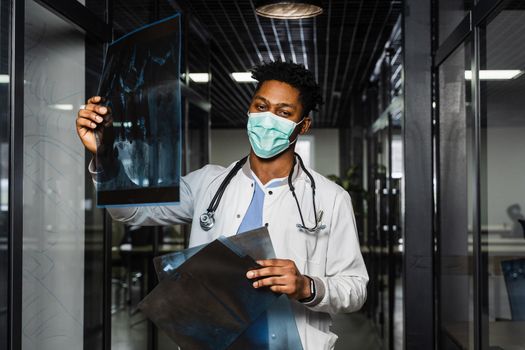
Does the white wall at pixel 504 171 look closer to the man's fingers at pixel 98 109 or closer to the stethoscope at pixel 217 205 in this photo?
the stethoscope at pixel 217 205

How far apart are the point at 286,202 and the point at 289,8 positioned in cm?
193

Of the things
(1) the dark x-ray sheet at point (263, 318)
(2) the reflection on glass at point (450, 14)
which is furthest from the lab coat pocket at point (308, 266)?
(2) the reflection on glass at point (450, 14)

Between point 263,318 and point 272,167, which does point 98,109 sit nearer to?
point 272,167

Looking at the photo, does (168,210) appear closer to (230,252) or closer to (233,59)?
(230,252)

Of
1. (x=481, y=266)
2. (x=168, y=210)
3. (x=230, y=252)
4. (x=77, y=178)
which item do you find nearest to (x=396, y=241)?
(x=481, y=266)

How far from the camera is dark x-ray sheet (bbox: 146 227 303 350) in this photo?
1.54 m

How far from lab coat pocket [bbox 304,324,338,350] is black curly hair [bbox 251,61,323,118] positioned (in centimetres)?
56

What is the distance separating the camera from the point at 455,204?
300cm

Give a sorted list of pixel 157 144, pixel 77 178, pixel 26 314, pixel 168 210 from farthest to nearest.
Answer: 1. pixel 77 178
2. pixel 26 314
3. pixel 168 210
4. pixel 157 144

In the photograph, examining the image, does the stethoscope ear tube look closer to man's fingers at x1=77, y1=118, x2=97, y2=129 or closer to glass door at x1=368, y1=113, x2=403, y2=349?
man's fingers at x1=77, y1=118, x2=97, y2=129

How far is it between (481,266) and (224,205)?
3.70 ft

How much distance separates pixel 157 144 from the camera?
171 centimetres

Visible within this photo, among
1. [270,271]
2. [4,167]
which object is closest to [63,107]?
[4,167]

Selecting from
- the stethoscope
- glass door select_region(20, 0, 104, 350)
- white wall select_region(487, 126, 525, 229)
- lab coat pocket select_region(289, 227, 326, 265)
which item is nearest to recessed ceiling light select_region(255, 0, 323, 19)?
glass door select_region(20, 0, 104, 350)
